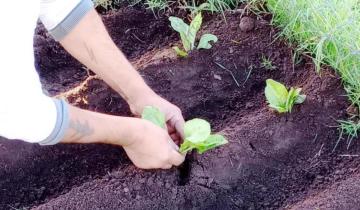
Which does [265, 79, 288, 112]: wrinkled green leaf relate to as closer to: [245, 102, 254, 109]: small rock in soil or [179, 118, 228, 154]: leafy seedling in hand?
[245, 102, 254, 109]: small rock in soil

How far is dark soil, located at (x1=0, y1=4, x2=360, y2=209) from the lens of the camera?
1.94 meters

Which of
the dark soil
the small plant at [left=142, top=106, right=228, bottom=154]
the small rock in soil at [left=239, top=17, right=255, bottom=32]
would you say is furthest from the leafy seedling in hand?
the small rock in soil at [left=239, top=17, right=255, bottom=32]

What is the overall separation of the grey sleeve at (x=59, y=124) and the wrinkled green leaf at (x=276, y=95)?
77 cm

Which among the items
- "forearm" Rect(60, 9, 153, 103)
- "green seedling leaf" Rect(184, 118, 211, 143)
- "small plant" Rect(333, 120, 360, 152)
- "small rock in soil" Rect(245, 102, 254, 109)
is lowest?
"small plant" Rect(333, 120, 360, 152)

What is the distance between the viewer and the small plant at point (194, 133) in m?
1.85

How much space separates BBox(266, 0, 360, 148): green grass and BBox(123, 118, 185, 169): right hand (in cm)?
59

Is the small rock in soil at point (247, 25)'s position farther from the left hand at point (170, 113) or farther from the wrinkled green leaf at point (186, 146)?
the wrinkled green leaf at point (186, 146)

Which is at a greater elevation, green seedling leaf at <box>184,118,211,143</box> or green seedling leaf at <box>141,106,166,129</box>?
green seedling leaf at <box>141,106,166,129</box>

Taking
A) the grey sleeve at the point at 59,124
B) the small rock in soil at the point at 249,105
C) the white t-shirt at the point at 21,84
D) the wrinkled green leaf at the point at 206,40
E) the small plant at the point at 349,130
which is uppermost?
the white t-shirt at the point at 21,84

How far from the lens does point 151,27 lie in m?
2.52

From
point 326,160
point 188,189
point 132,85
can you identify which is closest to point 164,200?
point 188,189

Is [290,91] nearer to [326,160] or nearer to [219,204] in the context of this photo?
[326,160]

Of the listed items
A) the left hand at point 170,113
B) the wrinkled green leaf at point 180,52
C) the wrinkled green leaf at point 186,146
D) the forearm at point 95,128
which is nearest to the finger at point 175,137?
the left hand at point 170,113

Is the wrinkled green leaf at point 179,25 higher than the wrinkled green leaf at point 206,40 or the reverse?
higher
